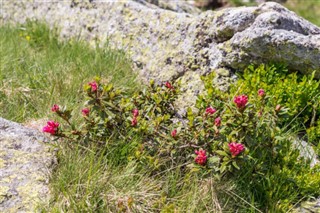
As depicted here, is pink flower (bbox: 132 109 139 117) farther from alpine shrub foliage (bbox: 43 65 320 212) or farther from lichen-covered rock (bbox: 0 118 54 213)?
lichen-covered rock (bbox: 0 118 54 213)

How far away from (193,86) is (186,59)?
0.39m

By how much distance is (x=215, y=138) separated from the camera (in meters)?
3.09

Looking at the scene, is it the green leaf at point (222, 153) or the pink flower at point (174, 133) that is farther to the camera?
the pink flower at point (174, 133)

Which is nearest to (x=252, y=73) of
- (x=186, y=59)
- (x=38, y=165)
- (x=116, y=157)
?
(x=186, y=59)

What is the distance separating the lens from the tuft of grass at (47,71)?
3.93m

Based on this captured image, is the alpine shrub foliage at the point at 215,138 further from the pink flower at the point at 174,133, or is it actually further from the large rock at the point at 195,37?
the large rock at the point at 195,37

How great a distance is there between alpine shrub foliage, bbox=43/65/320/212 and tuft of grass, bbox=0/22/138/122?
0.64 metres

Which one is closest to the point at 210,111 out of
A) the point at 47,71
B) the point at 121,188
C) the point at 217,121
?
the point at 217,121

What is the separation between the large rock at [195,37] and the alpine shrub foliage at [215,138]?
492 millimetres

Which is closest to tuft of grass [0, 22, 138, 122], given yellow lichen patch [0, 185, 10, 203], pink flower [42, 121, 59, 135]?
pink flower [42, 121, 59, 135]

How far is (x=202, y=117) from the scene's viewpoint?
10.5ft

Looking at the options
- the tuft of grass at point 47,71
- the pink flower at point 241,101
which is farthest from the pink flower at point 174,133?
the tuft of grass at point 47,71

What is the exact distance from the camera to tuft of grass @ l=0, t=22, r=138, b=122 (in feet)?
12.9

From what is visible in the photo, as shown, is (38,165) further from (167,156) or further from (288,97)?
(288,97)
